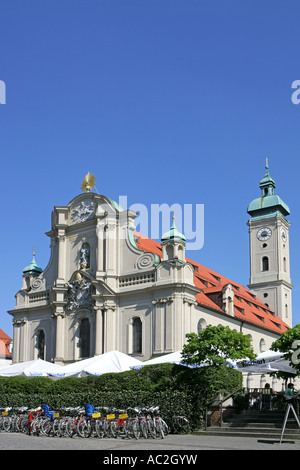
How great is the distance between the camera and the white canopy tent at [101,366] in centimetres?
3275

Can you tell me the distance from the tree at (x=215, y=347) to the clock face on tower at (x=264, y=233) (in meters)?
50.6

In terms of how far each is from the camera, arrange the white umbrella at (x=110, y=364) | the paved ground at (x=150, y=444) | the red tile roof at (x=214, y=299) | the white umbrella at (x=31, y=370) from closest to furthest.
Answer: the paved ground at (x=150, y=444)
the white umbrella at (x=110, y=364)
the white umbrella at (x=31, y=370)
the red tile roof at (x=214, y=299)

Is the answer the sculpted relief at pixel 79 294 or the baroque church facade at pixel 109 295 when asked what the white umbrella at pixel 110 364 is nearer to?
the baroque church facade at pixel 109 295

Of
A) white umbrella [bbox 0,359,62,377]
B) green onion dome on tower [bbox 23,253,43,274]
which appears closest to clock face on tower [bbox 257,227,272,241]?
green onion dome on tower [bbox 23,253,43,274]

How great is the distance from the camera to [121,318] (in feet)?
154

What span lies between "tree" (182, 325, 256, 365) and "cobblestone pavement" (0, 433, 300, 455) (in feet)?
21.0

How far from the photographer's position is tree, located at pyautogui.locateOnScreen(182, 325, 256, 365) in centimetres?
2933

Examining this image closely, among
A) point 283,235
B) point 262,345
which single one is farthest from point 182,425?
point 283,235

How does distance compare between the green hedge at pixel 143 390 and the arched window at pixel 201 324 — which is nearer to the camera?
the green hedge at pixel 143 390

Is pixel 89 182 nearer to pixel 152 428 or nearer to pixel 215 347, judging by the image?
pixel 215 347

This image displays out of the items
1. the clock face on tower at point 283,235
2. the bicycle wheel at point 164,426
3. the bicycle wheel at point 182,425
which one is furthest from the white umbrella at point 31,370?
the clock face on tower at point 283,235

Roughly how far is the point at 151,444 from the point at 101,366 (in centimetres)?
1304
